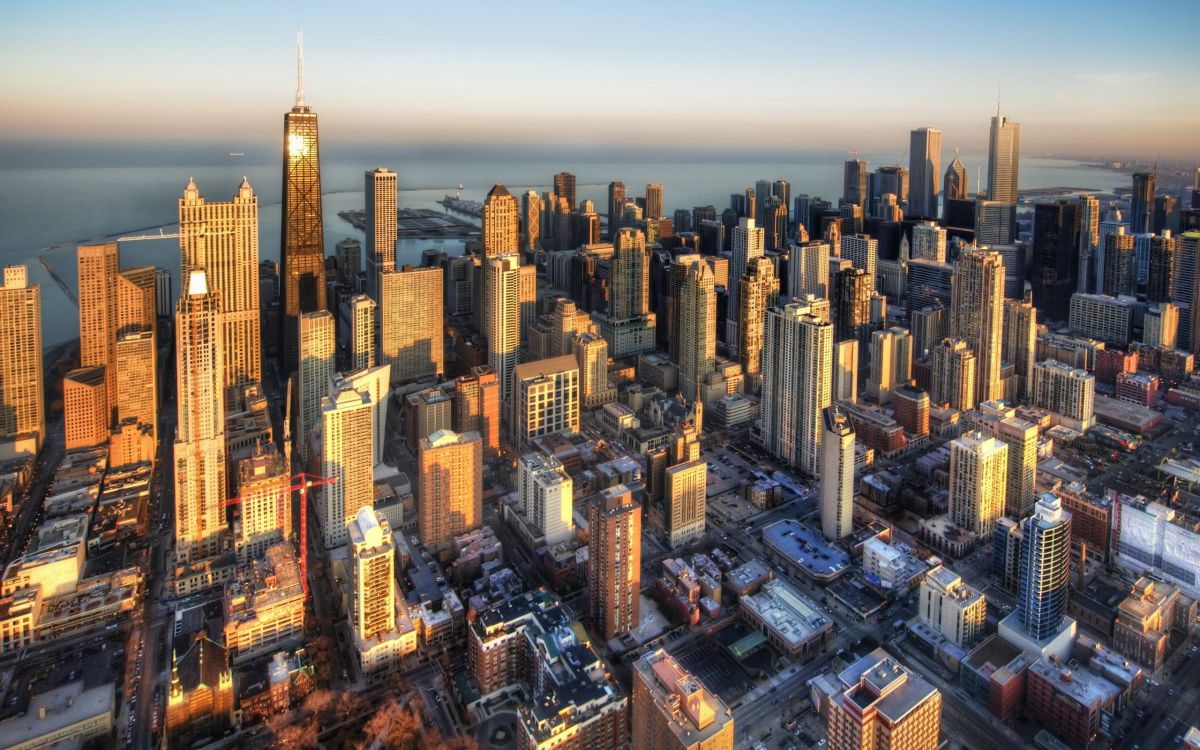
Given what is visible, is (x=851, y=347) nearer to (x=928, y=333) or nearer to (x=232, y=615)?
(x=928, y=333)

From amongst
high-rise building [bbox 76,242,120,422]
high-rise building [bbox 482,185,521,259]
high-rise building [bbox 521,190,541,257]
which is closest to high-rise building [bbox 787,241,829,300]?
high-rise building [bbox 482,185,521,259]

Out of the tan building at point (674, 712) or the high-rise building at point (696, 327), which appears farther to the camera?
the high-rise building at point (696, 327)

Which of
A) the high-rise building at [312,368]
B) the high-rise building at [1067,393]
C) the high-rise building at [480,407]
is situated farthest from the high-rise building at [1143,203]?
the high-rise building at [312,368]

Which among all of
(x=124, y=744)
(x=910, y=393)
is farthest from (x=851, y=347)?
(x=124, y=744)

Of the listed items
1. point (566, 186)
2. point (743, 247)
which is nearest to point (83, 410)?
point (743, 247)

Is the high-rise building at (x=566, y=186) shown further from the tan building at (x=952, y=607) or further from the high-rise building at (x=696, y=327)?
the tan building at (x=952, y=607)

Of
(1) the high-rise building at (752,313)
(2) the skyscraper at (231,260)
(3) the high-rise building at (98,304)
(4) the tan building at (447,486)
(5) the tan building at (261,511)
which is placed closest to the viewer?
(5) the tan building at (261,511)
